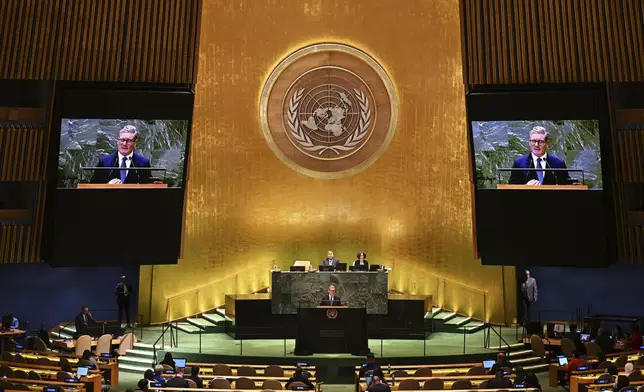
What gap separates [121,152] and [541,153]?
8.09 meters

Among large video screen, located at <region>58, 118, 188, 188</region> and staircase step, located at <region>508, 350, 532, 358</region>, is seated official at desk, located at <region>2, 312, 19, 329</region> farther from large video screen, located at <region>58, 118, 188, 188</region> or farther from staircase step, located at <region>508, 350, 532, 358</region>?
staircase step, located at <region>508, 350, 532, 358</region>

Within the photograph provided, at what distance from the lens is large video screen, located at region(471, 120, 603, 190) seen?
17.0 metres

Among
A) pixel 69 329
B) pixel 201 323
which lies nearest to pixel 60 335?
pixel 69 329

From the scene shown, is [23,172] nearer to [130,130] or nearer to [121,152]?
[121,152]

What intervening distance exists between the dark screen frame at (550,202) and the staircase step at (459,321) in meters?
3.02

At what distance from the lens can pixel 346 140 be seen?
Result: 21.3 m

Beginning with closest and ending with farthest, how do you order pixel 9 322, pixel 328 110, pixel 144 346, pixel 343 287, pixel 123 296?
pixel 144 346 < pixel 9 322 < pixel 343 287 < pixel 123 296 < pixel 328 110

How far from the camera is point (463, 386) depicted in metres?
13.3

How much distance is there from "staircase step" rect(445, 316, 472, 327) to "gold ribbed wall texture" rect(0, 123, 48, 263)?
902cm

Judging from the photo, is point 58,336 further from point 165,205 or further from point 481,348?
point 481,348

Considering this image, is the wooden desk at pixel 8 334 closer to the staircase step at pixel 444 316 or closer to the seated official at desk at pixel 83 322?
the seated official at desk at pixel 83 322

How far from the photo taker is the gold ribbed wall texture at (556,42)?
17.5 meters

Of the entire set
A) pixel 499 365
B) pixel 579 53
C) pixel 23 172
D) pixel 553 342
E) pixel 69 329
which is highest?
pixel 579 53

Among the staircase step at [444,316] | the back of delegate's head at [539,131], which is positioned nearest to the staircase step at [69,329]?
the staircase step at [444,316]
